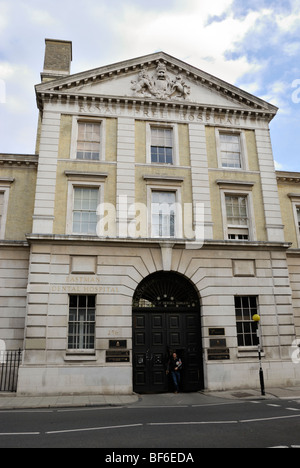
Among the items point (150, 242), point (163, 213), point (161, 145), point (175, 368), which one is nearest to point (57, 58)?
point (161, 145)

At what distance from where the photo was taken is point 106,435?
796 centimetres

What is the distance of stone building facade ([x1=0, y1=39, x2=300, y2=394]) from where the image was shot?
52.3 feet

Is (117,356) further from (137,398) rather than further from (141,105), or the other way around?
(141,105)

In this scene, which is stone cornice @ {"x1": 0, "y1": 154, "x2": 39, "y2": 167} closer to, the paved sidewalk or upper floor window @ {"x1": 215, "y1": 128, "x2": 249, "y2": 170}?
upper floor window @ {"x1": 215, "y1": 128, "x2": 249, "y2": 170}

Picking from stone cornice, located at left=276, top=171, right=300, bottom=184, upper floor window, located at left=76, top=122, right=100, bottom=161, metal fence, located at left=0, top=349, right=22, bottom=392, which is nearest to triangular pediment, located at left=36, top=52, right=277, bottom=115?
upper floor window, located at left=76, top=122, right=100, bottom=161

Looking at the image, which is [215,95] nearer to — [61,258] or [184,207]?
[184,207]

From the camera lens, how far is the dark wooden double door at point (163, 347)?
16.2m

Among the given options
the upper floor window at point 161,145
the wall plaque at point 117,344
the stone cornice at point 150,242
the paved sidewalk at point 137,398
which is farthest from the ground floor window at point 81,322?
the upper floor window at point 161,145

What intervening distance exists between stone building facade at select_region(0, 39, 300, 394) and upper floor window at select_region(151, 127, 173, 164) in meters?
0.06

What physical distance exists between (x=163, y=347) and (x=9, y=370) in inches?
274

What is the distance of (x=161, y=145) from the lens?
64.0ft

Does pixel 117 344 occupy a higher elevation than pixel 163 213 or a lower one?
lower

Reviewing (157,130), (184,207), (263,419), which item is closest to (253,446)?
(263,419)

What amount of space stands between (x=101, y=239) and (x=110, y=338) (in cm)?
439
